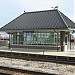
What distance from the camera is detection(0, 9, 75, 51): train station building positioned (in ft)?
101

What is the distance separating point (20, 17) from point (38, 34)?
6.68 m

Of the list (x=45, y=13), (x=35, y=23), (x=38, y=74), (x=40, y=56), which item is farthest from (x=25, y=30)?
(x=38, y=74)

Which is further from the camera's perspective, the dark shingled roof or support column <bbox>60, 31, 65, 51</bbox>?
the dark shingled roof

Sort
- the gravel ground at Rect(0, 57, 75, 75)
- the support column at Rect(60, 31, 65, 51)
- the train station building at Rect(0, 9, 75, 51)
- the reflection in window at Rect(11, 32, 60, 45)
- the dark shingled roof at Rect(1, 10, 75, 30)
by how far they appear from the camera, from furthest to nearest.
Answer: the reflection in window at Rect(11, 32, 60, 45)
the dark shingled roof at Rect(1, 10, 75, 30)
the train station building at Rect(0, 9, 75, 51)
the support column at Rect(60, 31, 65, 51)
the gravel ground at Rect(0, 57, 75, 75)

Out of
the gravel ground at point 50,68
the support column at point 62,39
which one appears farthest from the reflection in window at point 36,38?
the gravel ground at point 50,68

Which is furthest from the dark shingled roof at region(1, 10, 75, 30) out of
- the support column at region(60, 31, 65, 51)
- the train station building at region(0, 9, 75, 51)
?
the support column at region(60, 31, 65, 51)

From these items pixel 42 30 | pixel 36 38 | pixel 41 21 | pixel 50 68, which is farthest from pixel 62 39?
pixel 50 68

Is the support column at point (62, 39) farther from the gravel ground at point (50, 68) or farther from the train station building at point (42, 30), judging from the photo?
the gravel ground at point (50, 68)

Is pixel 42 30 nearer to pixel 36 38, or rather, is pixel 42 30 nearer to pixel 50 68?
pixel 36 38

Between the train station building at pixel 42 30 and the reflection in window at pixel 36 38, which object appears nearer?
the train station building at pixel 42 30

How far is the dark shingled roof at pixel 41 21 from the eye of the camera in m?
31.2

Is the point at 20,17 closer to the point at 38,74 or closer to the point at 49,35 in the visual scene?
the point at 49,35

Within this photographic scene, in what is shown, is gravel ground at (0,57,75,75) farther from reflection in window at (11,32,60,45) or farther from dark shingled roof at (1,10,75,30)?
reflection in window at (11,32,60,45)

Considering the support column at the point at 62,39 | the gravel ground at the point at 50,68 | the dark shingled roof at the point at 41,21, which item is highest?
the dark shingled roof at the point at 41,21
